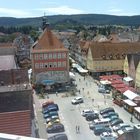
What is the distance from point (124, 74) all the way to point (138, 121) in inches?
576

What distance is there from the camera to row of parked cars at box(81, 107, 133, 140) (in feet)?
55.3

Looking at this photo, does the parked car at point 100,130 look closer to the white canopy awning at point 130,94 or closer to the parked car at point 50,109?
the parked car at point 50,109

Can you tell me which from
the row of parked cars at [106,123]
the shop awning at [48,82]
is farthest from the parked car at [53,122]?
the shop awning at [48,82]

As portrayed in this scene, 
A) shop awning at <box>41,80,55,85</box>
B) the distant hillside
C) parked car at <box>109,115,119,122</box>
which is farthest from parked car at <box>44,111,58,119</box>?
the distant hillside

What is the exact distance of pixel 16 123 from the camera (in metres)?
11.7

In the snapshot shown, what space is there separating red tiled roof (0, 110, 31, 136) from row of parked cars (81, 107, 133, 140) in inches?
208

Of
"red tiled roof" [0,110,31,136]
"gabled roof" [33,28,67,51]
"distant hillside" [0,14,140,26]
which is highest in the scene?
"gabled roof" [33,28,67,51]

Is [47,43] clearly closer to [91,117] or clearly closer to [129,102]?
[129,102]

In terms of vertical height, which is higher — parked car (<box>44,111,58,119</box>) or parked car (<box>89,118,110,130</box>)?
parked car (<box>89,118,110,130</box>)

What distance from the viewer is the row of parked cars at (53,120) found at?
1644 centimetres

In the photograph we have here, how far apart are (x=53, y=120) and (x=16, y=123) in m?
7.69

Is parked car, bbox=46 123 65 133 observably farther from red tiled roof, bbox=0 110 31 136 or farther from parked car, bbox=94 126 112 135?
red tiled roof, bbox=0 110 31 136

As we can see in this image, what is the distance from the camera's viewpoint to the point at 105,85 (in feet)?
93.2

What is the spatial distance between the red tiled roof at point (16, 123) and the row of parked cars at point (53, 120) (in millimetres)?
2971
